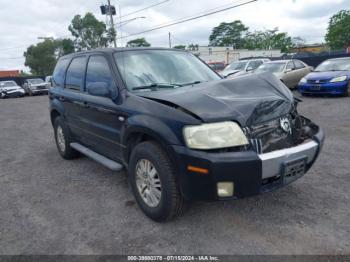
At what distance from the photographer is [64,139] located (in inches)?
203

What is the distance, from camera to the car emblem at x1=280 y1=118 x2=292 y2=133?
2.87 meters

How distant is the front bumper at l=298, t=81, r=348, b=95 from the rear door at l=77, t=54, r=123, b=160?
906 cm

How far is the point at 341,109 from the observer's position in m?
8.61

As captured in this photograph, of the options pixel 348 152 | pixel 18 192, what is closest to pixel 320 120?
pixel 348 152

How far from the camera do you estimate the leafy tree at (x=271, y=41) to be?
76.1 meters

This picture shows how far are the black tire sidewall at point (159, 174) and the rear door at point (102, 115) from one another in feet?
1.47

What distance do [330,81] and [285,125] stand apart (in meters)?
8.89

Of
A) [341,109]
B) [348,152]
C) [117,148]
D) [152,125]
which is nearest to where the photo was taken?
[152,125]

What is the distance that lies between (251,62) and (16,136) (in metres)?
11.6

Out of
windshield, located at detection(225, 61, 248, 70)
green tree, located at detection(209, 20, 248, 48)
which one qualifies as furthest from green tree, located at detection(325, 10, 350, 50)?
windshield, located at detection(225, 61, 248, 70)

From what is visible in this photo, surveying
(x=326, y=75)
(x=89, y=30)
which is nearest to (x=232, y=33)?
(x=89, y=30)

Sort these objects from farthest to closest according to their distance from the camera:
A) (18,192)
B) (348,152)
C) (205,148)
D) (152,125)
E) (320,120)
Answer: (320,120) < (348,152) < (18,192) < (152,125) < (205,148)

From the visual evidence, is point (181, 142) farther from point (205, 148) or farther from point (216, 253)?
point (216, 253)

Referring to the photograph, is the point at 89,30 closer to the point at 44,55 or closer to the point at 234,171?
the point at 44,55
